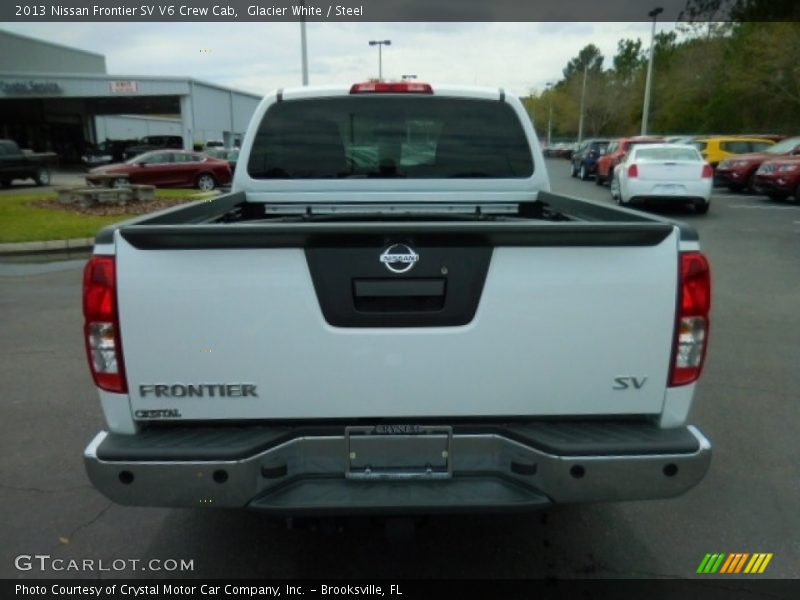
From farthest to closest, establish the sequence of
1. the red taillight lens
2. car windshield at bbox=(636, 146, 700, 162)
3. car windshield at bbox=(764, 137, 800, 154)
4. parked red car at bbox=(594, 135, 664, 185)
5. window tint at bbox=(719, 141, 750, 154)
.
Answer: window tint at bbox=(719, 141, 750, 154)
parked red car at bbox=(594, 135, 664, 185)
car windshield at bbox=(764, 137, 800, 154)
car windshield at bbox=(636, 146, 700, 162)
the red taillight lens

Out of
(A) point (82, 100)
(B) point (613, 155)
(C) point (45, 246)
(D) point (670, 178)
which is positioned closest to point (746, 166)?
(B) point (613, 155)

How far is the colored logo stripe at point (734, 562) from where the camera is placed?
2.87 metres

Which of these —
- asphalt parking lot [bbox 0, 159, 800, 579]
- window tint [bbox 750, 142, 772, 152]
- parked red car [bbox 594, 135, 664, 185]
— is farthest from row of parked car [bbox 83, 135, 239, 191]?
window tint [bbox 750, 142, 772, 152]

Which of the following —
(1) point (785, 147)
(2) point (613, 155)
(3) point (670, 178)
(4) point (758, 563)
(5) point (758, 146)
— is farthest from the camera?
(5) point (758, 146)

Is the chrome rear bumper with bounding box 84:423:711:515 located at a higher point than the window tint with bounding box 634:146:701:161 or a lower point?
lower

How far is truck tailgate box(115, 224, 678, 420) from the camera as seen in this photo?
220 centimetres

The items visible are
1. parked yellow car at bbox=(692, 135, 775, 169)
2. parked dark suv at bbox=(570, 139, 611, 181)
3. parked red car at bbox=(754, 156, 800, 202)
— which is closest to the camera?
parked red car at bbox=(754, 156, 800, 202)

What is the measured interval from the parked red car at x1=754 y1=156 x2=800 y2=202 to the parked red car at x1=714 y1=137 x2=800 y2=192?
130cm

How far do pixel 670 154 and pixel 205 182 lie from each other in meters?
15.9

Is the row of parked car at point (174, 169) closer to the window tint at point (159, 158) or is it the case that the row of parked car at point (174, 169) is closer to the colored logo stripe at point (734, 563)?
the window tint at point (159, 158)

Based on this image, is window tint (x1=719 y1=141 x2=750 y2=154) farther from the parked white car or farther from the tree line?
the parked white car

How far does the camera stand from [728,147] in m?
23.5

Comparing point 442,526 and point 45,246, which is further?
point 45,246

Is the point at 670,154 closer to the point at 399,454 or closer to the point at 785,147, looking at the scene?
the point at 785,147
